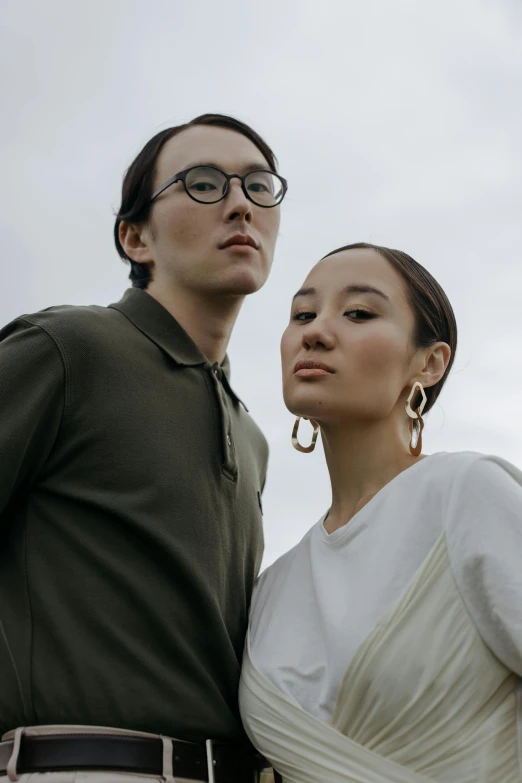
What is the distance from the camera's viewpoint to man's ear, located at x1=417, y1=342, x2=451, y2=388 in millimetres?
3041

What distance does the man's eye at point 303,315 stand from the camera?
10.1 feet

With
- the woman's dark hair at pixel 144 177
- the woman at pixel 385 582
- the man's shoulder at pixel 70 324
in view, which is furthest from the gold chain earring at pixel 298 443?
the woman's dark hair at pixel 144 177

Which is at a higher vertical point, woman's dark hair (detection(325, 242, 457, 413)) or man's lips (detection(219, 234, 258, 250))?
man's lips (detection(219, 234, 258, 250))

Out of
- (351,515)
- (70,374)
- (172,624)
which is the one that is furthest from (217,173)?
(172,624)

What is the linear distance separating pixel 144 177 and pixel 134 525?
148 centimetres

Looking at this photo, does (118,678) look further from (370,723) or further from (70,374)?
(70,374)

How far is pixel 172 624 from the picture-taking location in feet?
9.02

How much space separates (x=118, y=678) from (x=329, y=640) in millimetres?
563

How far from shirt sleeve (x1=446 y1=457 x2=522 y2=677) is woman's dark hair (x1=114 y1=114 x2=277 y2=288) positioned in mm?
1608

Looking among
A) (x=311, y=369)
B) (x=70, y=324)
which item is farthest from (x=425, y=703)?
(x=70, y=324)

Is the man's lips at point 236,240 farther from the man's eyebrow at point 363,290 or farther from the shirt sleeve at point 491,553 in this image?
the shirt sleeve at point 491,553

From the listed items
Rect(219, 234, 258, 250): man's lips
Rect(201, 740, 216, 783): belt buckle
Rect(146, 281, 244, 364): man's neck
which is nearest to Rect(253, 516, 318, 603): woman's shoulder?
Rect(201, 740, 216, 783): belt buckle

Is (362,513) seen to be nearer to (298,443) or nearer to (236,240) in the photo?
(298,443)

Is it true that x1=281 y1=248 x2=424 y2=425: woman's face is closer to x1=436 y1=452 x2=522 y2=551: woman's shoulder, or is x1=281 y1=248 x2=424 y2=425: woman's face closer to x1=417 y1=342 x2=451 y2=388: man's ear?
x1=417 y1=342 x2=451 y2=388: man's ear
